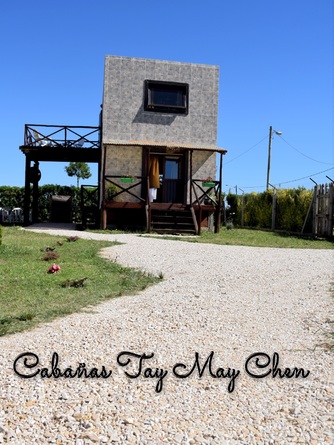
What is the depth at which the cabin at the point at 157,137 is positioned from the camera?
2041 cm

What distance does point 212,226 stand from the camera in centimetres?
2177

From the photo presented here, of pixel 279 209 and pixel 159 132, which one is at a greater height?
pixel 159 132

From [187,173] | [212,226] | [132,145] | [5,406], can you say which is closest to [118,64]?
[132,145]

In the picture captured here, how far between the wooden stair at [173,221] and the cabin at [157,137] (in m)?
0.06

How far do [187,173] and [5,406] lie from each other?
17848mm

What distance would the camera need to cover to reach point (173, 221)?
19656 millimetres

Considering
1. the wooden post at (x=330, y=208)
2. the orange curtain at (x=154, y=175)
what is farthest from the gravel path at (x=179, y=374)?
the orange curtain at (x=154, y=175)

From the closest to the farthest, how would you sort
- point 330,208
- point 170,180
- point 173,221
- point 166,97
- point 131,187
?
point 330,208 < point 131,187 < point 173,221 < point 166,97 < point 170,180

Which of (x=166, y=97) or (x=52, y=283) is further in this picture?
(x=166, y=97)

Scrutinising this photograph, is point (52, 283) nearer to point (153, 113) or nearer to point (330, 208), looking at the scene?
point (330, 208)

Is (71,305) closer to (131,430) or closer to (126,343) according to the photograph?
(126,343)

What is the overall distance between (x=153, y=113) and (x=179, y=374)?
17.6 metres

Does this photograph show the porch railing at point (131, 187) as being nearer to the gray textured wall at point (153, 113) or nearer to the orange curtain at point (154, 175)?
the orange curtain at point (154, 175)

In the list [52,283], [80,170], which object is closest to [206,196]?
[52,283]
